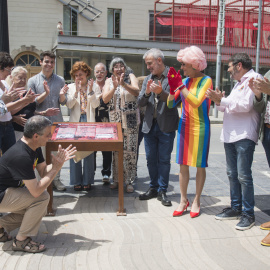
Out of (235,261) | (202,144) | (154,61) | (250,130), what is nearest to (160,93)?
(154,61)

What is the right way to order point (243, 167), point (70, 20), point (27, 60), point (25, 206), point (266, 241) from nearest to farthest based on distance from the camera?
point (25, 206), point (266, 241), point (243, 167), point (27, 60), point (70, 20)

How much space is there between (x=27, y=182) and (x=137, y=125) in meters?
2.42

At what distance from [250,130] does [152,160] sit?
1595 millimetres

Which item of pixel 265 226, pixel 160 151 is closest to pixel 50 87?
pixel 160 151

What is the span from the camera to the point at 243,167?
14.0 ft

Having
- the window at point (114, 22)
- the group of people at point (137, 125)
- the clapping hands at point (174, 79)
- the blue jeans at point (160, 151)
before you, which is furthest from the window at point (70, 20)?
the clapping hands at point (174, 79)

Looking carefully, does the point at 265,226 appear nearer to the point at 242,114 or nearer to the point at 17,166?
the point at 242,114

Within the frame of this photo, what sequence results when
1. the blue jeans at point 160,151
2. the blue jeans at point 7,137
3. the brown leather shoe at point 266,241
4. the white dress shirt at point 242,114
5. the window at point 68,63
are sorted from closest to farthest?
the brown leather shoe at point 266,241 → the white dress shirt at point 242,114 → the blue jeans at point 7,137 → the blue jeans at point 160,151 → the window at point 68,63

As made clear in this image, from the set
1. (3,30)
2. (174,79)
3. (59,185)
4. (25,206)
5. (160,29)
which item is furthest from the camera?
(160,29)

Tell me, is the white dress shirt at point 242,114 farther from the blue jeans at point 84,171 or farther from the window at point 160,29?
the window at point 160,29

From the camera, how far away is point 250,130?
427cm

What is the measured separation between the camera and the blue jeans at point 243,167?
14.0 ft

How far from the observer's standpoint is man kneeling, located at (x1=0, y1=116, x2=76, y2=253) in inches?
141

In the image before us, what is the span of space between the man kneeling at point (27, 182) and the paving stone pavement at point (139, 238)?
0.23 metres
